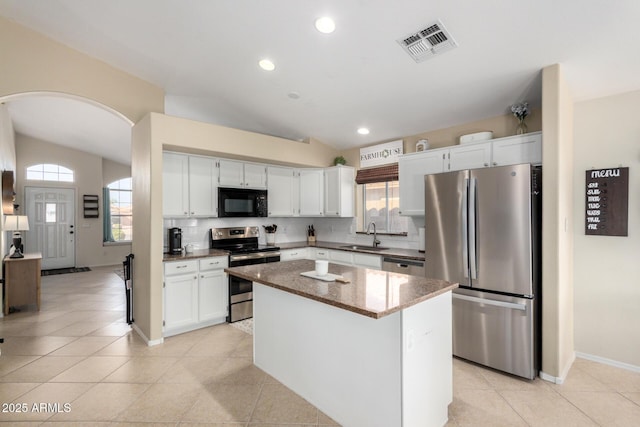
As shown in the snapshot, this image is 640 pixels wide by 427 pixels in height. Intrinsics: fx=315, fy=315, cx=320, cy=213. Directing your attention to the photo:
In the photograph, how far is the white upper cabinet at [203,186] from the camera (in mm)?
4156

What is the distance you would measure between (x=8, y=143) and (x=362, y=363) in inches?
305

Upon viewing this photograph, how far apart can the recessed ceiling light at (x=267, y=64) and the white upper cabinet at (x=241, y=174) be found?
5.19ft

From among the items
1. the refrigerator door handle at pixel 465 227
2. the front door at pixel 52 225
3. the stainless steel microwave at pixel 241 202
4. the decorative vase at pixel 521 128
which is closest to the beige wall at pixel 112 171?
the front door at pixel 52 225

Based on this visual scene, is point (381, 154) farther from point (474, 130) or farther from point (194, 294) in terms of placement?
point (194, 294)

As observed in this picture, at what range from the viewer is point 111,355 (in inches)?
126

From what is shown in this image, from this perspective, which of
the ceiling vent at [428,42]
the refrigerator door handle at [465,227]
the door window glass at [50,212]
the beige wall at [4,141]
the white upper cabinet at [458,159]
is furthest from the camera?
the door window glass at [50,212]

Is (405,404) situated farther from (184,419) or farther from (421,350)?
(184,419)

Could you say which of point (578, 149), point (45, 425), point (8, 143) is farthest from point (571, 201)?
point (8, 143)

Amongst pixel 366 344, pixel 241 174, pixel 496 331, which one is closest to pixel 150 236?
pixel 241 174

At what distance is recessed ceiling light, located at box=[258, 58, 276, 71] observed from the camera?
317 centimetres

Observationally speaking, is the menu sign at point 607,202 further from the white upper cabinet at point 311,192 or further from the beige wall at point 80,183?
the beige wall at point 80,183

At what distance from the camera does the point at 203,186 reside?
425 centimetres

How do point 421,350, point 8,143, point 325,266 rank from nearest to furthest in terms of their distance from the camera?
point 421,350, point 325,266, point 8,143

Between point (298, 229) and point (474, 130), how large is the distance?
3.23 meters
